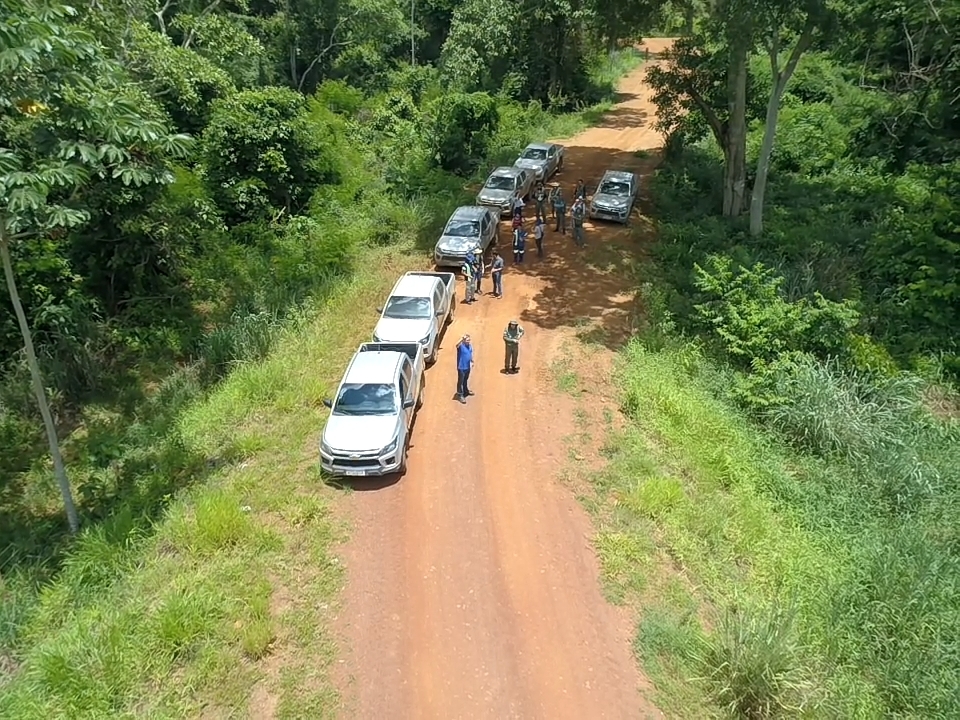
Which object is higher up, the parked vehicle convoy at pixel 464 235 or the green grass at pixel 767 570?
the parked vehicle convoy at pixel 464 235

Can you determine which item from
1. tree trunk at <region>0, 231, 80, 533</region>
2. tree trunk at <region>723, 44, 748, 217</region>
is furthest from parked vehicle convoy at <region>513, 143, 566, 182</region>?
tree trunk at <region>0, 231, 80, 533</region>

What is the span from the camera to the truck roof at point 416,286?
1667cm

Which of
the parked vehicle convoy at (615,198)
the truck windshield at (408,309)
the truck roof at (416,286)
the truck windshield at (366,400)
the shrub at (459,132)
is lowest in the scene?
the truck windshield at (366,400)

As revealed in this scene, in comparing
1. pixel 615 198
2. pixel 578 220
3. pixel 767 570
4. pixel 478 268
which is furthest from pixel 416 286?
pixel 615 198

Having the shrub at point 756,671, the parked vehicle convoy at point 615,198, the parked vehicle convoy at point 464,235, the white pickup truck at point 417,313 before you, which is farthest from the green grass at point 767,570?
the parked vehicle convoy at point 615,198

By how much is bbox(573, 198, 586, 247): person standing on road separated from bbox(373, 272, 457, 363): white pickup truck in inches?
260

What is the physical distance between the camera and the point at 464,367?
1463cm

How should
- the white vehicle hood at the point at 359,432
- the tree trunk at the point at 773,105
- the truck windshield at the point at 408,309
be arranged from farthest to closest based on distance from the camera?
the tree trunk at the point at 773,105, the truck windshield at the point at 408,309, the white vehicle hood at the point at 359,432

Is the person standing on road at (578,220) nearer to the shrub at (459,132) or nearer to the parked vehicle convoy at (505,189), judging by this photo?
the parked vehicle convoy at (505,189)

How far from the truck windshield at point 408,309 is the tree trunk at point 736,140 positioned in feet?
36.1

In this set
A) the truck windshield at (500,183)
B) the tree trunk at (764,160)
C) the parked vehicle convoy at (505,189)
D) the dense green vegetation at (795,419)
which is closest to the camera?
the dense green vegetation at (795,419)

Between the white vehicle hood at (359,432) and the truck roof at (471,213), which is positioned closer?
the white vehicle hood at (359,432)

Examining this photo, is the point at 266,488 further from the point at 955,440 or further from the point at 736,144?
the point at 736,144

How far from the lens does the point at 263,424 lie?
14.5 meters
